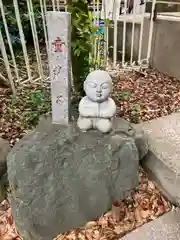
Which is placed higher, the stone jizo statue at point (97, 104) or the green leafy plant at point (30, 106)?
the stone jizo statue at point (97, 104)

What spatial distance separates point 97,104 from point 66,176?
470 mm

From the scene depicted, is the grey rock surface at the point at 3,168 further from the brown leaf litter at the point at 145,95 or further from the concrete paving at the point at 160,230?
the brown leaf litter at the point at 145,95

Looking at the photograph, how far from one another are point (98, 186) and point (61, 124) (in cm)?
46

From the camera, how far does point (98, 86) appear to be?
1372mm

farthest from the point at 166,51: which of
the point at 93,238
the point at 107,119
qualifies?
the point at 93,238

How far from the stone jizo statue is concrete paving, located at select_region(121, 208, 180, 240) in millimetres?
635

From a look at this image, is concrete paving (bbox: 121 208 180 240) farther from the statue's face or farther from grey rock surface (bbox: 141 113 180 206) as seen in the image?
the statue's face

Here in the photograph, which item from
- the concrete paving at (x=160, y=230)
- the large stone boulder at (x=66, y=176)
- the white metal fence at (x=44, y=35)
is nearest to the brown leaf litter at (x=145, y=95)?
the white metal fence at (x=44, y=35)

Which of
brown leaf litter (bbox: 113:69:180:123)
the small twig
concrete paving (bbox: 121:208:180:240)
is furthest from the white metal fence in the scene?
concrete paving (bbox: 121:208:180:240)

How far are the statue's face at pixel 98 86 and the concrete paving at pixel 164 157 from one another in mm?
620

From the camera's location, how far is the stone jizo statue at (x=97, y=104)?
1369mm

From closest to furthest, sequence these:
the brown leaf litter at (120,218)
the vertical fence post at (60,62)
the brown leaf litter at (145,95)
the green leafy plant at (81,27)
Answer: the vertical fence post at (60,62) → the brown leaf litter at (120,218) → the green leafy plant at (81,27) → the brown leaf litter at (145,95)

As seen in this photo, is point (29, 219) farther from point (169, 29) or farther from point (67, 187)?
point (169, 29)

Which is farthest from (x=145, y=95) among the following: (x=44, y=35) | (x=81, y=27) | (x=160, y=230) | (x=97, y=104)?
(x=44, y=35)
